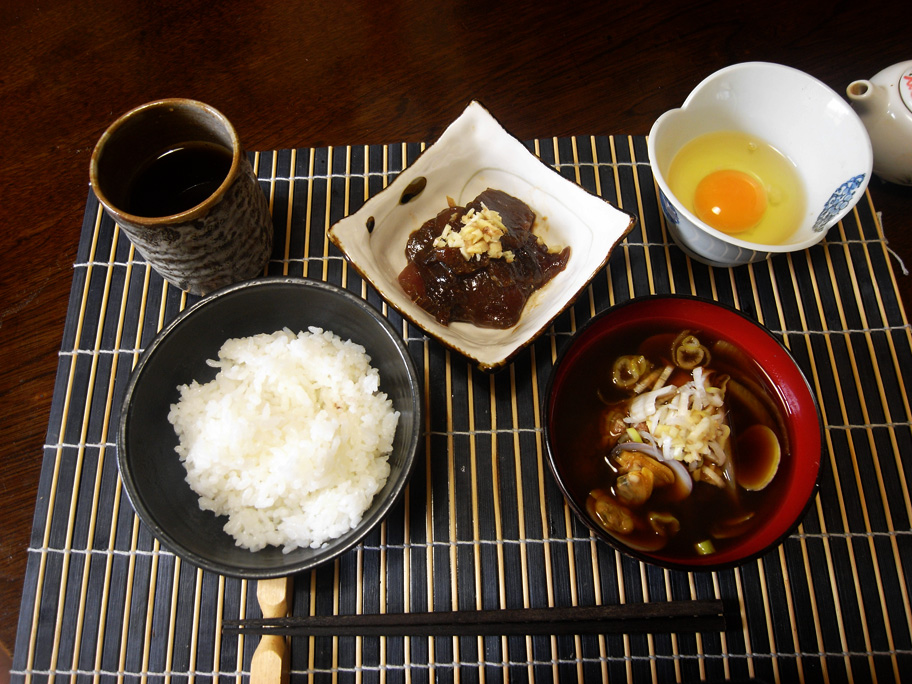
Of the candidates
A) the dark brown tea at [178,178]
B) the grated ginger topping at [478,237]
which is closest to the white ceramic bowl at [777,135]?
the grated ginger topping at [478,237]

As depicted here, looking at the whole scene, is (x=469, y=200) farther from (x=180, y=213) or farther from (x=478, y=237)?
(x=180, y=213)

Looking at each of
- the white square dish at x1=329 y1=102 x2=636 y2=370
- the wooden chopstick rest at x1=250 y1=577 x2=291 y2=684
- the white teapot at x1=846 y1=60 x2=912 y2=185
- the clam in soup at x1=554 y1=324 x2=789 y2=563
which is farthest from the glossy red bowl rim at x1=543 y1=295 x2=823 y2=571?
the white teapot at x1=846 y1=60 x2=912 y2=185

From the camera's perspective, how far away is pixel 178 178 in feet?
5.85

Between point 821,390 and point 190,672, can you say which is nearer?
point 190,672

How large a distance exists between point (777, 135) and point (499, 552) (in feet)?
5.76

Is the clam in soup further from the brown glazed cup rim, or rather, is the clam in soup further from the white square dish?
the brown glazed cup rim

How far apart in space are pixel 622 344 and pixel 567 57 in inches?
54.7

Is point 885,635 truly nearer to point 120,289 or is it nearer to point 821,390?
point 821,390

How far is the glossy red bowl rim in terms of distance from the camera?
1445 mm

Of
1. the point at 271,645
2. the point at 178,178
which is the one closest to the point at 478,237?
the point at 178,178

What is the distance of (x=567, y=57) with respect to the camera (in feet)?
7.97

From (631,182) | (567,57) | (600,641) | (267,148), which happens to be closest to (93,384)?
(267,148)

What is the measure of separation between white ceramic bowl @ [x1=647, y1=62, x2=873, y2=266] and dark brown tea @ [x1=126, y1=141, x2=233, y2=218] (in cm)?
138

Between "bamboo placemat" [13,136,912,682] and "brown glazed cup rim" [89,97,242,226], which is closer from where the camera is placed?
"brown glazed cup rim" [89,97,242,226]
